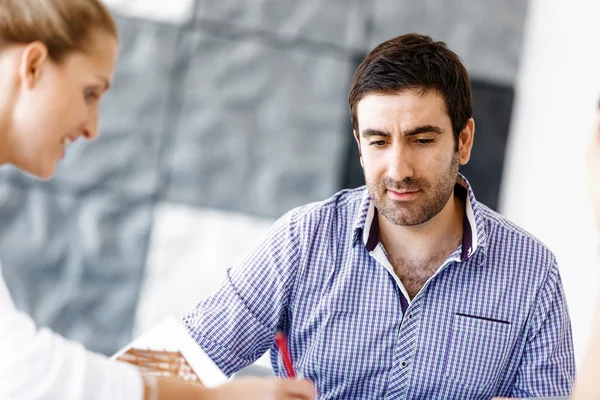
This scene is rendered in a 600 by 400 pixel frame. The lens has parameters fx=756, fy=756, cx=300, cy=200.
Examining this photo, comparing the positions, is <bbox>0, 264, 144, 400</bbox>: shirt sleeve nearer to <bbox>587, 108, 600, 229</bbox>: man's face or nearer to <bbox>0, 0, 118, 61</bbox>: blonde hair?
<bbox>0, 0, 118, 61</bbox>: blonde hair

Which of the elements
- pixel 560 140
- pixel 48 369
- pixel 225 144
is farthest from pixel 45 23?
pixel 560 140

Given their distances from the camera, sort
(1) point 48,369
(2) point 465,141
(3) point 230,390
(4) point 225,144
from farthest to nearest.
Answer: (4) point 225,144 → (2) point 465,141 → (3) point 230,390 → (1) point 48,369

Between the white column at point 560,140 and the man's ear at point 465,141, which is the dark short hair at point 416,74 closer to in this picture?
the man's ear at point 465,141

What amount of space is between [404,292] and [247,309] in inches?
12.9

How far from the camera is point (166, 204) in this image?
250 centimetres

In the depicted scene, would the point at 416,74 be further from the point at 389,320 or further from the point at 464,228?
the point at 389,320

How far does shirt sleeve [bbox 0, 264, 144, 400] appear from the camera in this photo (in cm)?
88

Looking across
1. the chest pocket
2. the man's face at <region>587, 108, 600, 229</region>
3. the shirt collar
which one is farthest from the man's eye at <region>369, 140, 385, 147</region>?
the man's face at <region>587, 108, 600, 229</region>

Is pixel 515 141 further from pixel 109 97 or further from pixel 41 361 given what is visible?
pixel 41 361

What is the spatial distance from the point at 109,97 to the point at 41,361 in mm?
1670

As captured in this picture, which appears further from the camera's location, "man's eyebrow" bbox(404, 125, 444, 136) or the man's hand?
"man's eyebrow" bbox(404, 125, 444, 136)

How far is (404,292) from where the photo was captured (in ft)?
5.16

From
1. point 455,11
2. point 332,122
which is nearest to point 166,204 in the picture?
point 332,122

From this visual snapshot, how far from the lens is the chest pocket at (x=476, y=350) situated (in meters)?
1.57
